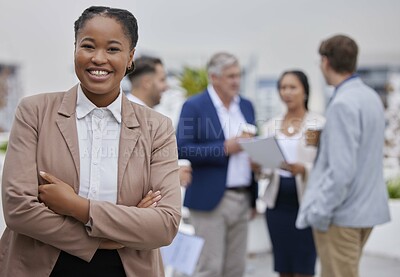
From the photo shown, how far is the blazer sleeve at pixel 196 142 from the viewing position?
11.2ft

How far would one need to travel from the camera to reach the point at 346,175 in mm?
2748

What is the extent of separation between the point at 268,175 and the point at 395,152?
11.9ft

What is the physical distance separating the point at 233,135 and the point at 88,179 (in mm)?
2053

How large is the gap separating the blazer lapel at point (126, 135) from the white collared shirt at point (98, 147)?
0.01 metres

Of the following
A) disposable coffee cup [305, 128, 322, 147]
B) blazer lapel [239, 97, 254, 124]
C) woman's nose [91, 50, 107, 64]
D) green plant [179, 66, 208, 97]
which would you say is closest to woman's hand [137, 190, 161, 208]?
woman's nose [91, 50, 107, 64]

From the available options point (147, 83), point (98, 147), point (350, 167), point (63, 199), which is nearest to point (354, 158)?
point (350, 167)

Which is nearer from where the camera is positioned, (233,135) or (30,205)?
(30,205)

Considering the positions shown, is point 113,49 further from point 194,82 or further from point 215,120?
point 194,82

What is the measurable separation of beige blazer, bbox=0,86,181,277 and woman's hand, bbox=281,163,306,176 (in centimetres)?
189

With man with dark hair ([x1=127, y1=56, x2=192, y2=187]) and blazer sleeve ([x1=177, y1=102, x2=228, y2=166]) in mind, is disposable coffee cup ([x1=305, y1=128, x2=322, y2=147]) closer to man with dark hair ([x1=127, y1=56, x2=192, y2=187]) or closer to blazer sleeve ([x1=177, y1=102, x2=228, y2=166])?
blazer sleeve ([x1=177, y1=102, x2=228, y2=166])

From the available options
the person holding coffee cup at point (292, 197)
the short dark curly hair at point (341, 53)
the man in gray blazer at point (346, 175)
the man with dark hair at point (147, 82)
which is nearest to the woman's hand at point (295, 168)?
the person holding coffee cup at point (292, 197)

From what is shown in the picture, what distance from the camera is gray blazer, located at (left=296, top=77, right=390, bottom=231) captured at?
2.76 meters

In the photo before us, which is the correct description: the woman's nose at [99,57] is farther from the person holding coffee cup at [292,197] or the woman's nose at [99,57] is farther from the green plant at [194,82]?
the green plant at [194,82]

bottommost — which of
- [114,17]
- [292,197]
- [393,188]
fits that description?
[393,188]
